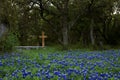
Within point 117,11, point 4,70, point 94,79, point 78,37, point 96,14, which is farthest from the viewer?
point 78,37

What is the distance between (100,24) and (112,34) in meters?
1.64

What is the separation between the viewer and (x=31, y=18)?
2044cm

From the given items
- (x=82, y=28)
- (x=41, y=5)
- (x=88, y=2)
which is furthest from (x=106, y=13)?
(x=41, y=5)

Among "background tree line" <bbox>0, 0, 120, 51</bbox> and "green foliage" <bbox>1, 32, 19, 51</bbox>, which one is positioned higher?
"background tree line" <bbox>0, 0, 120, 51</bbox>

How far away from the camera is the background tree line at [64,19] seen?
14818 millimetres

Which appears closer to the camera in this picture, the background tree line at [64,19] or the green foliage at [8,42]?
the green foliage at [8,42]

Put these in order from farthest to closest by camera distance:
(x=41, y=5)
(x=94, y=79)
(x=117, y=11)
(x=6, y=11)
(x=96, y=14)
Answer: (x=117, y=11) < (x=96, y=14) < (x=41, y=5) < (x=6, y=11) < (x=94, y=79)

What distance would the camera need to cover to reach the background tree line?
583 inches

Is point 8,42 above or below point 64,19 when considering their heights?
below

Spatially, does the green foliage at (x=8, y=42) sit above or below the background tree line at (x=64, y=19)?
below

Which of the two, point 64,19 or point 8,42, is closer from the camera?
point 8,42

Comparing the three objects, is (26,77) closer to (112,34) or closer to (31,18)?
(31,18)

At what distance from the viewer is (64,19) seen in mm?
20219

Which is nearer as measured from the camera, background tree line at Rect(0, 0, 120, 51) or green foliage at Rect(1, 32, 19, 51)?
green foliage at Rect(1, 32, 19, 51)
